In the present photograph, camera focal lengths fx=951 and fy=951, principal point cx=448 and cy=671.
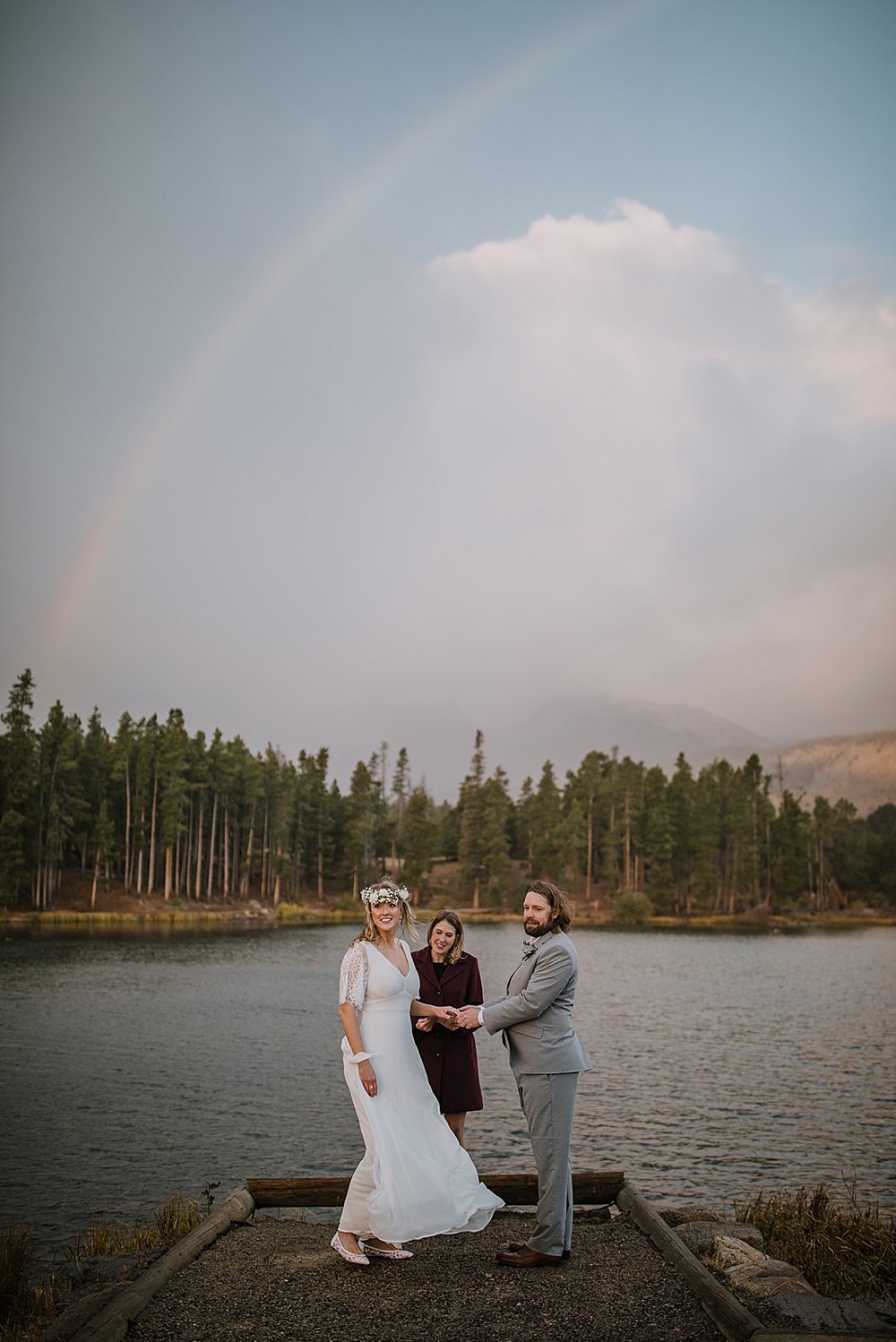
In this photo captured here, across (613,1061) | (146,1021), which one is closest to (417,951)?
(613,1061)

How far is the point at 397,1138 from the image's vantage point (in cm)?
730

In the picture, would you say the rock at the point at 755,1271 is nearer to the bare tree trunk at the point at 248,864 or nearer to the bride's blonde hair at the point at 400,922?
the bride's blonde hair at the point at 400,922

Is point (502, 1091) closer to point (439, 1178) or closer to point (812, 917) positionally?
point (439, 1178)

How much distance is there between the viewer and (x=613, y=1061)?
958 inches

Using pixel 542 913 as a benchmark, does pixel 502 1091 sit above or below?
below

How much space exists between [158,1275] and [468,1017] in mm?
2927

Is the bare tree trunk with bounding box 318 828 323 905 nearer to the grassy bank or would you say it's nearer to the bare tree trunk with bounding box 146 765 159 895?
the bare tree trunk with bounding box 146 765 159 895

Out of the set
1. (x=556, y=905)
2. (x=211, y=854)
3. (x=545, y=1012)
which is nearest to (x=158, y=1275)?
(x=545, y=1012)

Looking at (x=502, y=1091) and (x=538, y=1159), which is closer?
(x=538, y=1159)

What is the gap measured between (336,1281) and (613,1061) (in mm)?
18742

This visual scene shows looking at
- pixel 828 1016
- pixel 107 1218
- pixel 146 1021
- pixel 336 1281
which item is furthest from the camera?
pixel 828 1016

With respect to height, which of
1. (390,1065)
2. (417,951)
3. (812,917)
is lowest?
(812,917)

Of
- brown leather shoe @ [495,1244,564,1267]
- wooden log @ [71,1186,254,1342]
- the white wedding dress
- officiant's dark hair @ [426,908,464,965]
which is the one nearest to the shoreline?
wooden log @ [71,1186,254,1342]

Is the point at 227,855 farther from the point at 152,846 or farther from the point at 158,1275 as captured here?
the point at 158,1275
